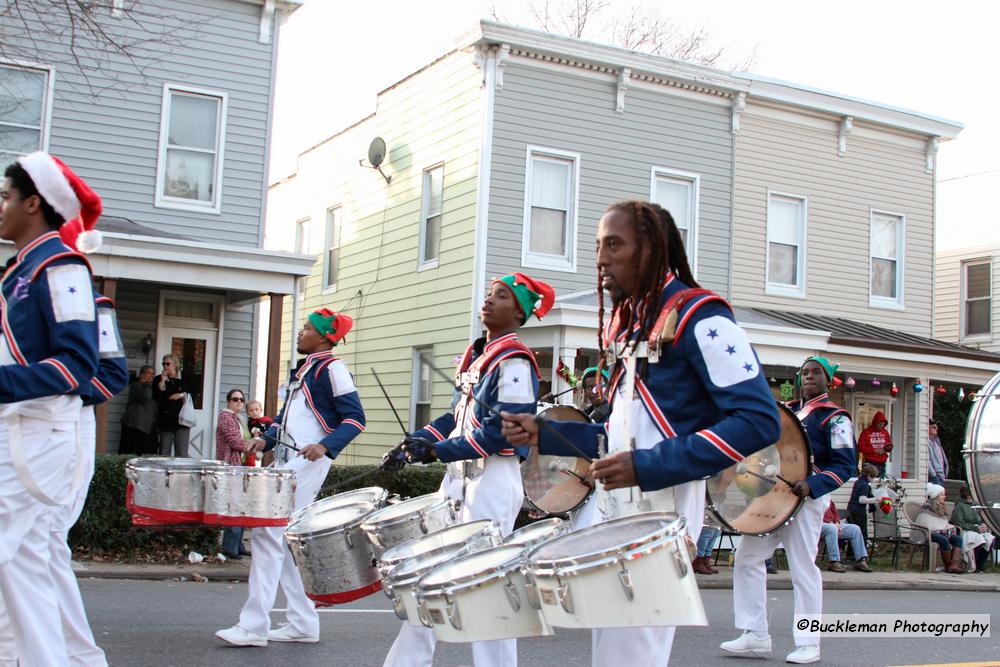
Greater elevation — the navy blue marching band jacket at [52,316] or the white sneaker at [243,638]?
the navy blue marching band jacket at [52,316]

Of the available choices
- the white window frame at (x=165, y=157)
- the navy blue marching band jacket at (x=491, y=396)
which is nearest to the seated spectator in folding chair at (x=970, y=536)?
the white window frame at (x=165, y=157)

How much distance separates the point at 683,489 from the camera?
390cm

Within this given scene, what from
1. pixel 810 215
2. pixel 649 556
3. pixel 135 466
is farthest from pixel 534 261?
pixel 649 556

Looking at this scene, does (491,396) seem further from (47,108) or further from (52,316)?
(47,108)

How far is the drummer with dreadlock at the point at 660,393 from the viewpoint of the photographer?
369 centimetres

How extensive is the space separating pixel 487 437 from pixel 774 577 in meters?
10.2

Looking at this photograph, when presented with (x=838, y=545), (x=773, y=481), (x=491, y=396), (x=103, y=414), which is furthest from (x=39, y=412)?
(x=838, y=545)

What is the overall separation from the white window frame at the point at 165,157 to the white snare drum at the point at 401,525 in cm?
1308

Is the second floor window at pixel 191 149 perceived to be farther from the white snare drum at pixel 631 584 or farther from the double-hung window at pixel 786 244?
the white snare drum at pixel 631 584

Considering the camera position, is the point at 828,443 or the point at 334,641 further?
the point at 828,443

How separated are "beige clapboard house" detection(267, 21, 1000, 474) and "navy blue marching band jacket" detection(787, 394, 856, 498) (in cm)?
898

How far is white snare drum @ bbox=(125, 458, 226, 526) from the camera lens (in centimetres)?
650

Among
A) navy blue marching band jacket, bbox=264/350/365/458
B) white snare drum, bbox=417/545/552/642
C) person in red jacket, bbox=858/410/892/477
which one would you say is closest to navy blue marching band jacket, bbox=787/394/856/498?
navy blue marching band jacket, bbox=264/350/365/458

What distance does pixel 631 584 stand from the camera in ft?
11.0
